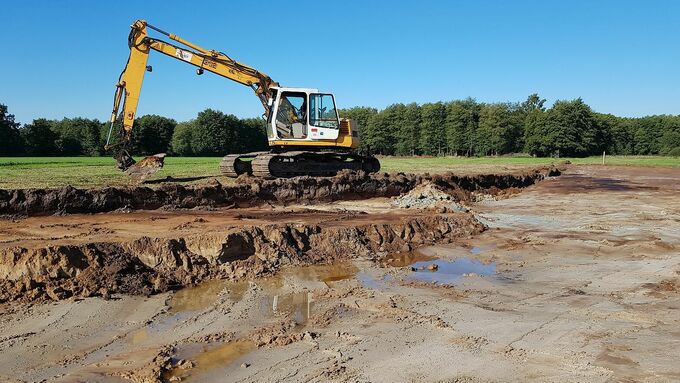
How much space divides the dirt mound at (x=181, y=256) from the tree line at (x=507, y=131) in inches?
2274

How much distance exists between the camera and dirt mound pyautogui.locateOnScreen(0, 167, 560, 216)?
39.7ft

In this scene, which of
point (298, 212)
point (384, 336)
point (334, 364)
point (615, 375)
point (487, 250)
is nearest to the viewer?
point (615, 375)

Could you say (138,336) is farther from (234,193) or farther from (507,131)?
(507,131)

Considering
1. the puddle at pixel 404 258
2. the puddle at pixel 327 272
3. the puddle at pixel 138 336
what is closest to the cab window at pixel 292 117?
the puddle at pixel 404 258

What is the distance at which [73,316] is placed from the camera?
21.5 feet

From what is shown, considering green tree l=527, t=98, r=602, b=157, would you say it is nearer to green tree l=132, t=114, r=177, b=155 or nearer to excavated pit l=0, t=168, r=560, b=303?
green tree l=132, t=114, r=177, b=155

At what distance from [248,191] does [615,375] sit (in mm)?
12584

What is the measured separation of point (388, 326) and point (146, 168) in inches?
477

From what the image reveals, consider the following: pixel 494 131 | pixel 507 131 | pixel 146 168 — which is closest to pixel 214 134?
pixel 494 131

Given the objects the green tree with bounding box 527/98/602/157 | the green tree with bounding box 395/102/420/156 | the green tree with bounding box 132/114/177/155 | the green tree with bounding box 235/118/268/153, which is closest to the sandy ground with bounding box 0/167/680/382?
the green tree with bounding box 235/118/268/153

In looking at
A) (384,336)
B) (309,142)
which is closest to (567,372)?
(384,336)

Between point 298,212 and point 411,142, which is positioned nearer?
point 298,212

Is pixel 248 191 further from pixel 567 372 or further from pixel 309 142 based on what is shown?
pixel 567 372

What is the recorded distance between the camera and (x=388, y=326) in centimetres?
638
